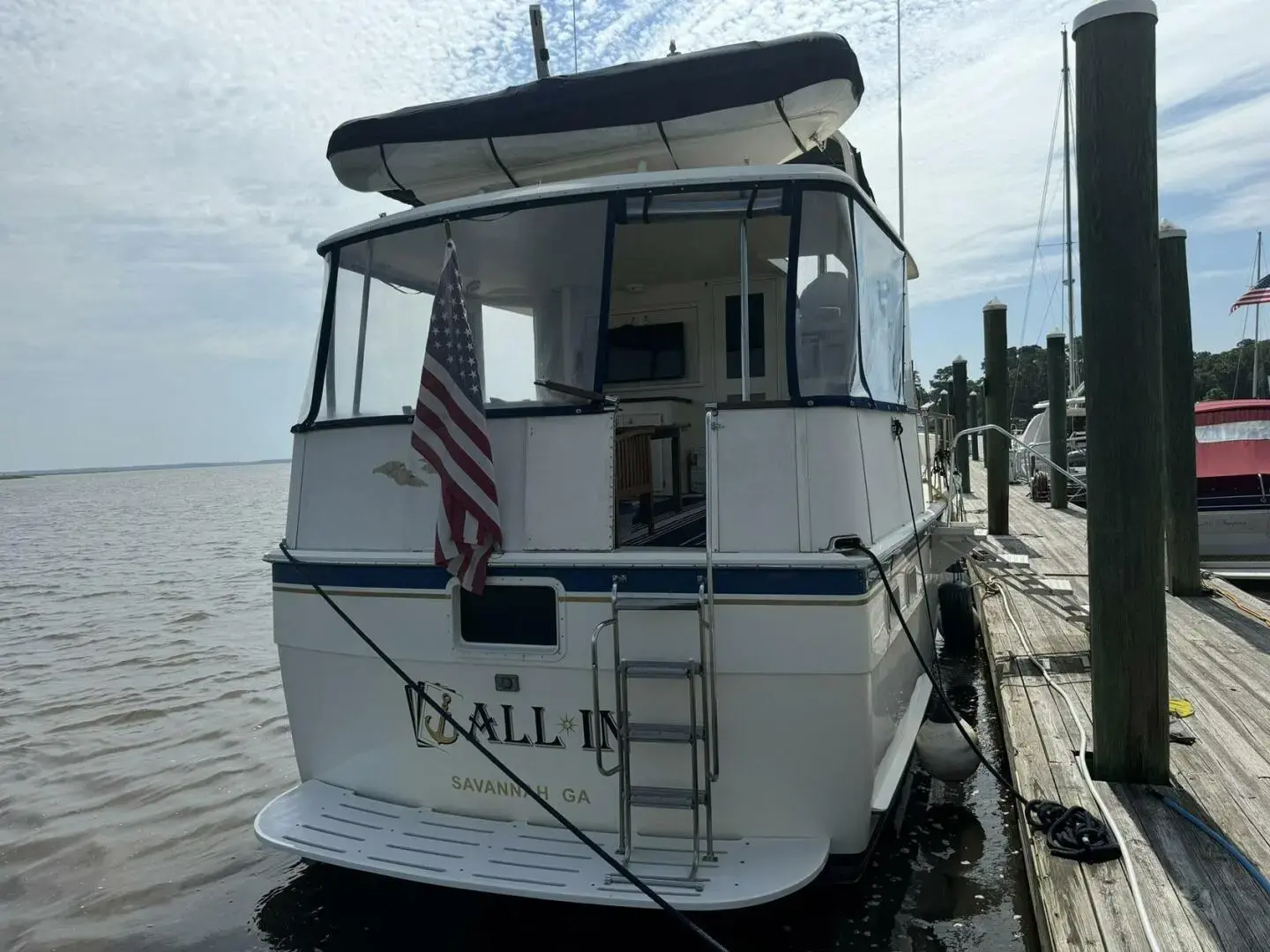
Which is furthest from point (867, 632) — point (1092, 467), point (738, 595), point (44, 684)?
point (44, 684)

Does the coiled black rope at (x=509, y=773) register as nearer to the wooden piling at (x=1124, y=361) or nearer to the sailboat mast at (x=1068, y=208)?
the wooden piling at (x=1124, y=361)

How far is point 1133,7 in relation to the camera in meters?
4.03

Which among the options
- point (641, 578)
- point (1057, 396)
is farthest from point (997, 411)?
point (641, 578)

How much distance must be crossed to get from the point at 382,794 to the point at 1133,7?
512 cm

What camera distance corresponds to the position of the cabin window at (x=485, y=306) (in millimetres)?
4562

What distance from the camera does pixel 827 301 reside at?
4461 millimetres

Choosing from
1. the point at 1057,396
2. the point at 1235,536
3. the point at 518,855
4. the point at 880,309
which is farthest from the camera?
the point at 1057,396

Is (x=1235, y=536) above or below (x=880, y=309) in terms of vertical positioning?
below

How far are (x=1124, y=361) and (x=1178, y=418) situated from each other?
4.47m

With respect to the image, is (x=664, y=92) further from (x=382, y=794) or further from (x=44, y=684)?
(x=44, y=684)

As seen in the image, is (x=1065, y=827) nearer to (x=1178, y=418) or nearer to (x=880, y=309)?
(x=880, y=309)

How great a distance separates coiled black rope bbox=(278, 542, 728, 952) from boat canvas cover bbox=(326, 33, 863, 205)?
7.81 feet

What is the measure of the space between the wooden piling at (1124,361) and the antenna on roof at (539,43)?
9.66ft

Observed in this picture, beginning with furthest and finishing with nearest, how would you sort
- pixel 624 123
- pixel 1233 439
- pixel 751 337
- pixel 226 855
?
pixel 1233 439 < pixel 751 337 < pixel 226 855 < pixel 624 123
